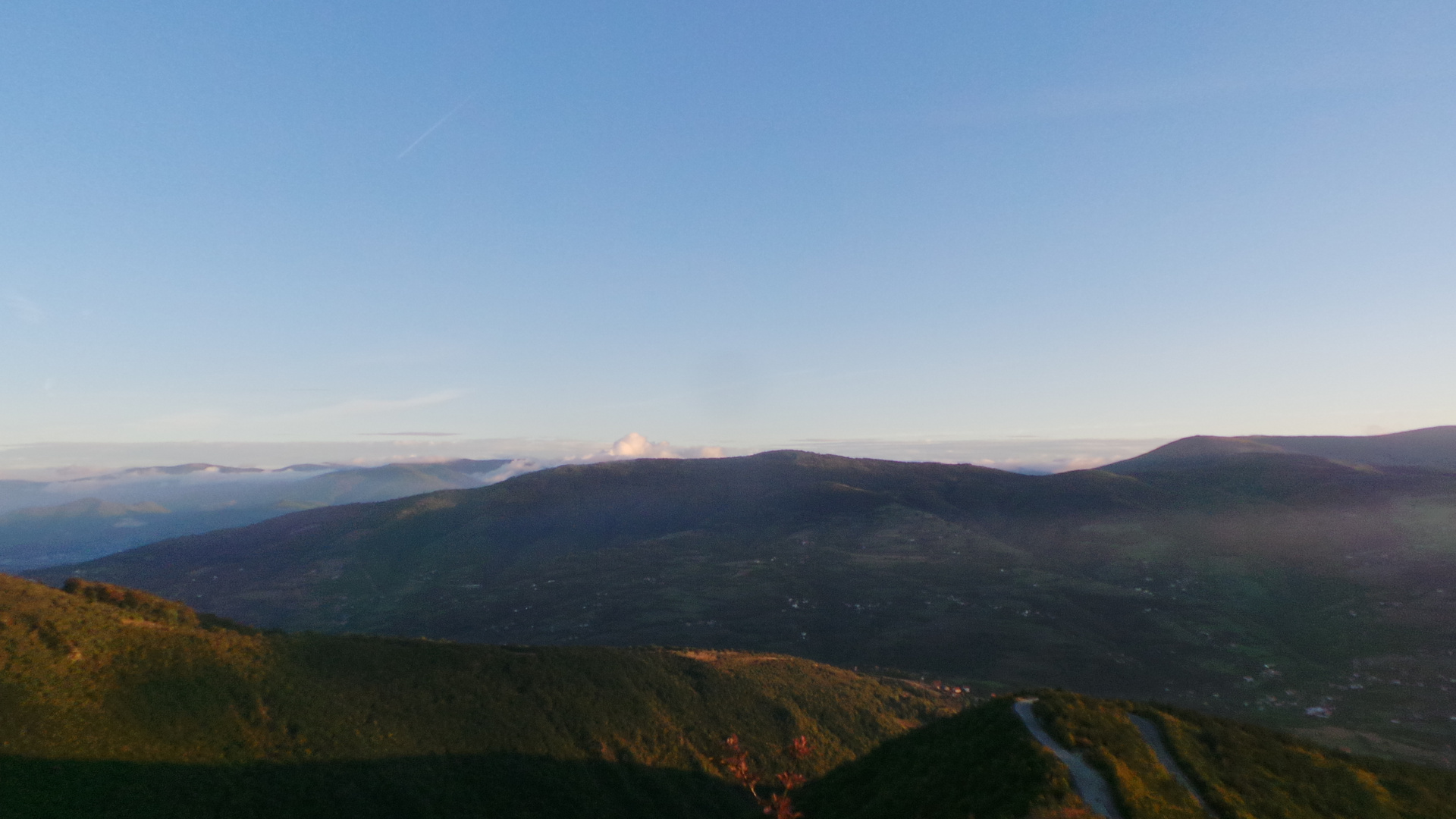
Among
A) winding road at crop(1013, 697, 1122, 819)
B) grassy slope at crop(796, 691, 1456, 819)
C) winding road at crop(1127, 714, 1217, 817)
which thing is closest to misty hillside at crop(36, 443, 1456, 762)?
grassy slope at crop(796, 691, 1456, 819)

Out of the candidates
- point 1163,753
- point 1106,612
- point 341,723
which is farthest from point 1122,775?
point 1106,612

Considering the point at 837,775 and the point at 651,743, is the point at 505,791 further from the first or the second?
the point at 837,775

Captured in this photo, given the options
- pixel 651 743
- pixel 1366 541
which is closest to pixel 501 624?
pixel 651 743

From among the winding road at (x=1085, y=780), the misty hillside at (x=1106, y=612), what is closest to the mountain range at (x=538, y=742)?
the winding road at (x=1085, y=780)

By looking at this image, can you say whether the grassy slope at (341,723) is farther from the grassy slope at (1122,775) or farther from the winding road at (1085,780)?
the winding road at (1085,780)

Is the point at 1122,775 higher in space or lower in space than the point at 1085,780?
higher

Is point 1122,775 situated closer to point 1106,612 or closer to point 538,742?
point 538,742
